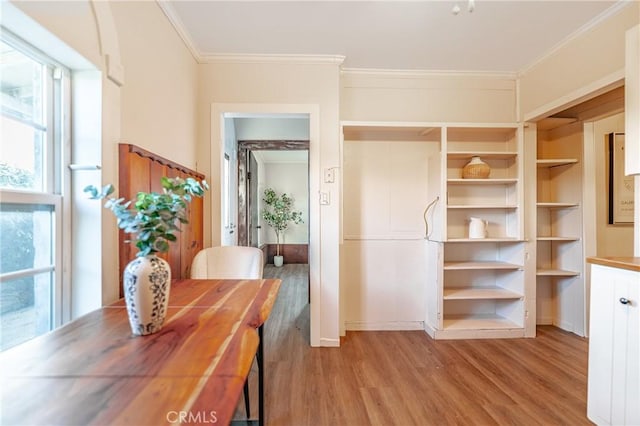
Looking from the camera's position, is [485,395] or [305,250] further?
[305,250]

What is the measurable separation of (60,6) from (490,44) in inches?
110

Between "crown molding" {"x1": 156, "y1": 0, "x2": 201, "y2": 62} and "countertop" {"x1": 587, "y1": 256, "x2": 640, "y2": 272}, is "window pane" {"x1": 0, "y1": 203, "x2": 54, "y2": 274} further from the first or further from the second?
"countertop" {"x1": 587, "y1": 256, "x2": 640, "y2": 272}

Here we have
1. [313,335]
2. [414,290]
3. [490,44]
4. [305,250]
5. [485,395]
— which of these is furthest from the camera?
[305,250]

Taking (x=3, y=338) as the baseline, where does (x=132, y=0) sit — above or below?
above

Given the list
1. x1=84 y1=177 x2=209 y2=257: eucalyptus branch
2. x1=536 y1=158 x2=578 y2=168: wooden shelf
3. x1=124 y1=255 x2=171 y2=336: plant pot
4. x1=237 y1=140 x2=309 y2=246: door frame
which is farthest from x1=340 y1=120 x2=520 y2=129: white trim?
x1=124 y1=255 x2=171 y2=336: plant pot

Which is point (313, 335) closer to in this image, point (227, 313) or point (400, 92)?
point (227, 313)

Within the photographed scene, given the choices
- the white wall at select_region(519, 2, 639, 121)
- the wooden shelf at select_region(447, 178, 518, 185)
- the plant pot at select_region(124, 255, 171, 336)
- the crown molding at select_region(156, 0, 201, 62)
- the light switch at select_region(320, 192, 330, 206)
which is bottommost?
the plant pot at select_region(124, 255, 171, 336)

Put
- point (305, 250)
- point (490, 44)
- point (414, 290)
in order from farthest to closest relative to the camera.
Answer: point (305, 250)
point (414, 290)
point (490, 44)

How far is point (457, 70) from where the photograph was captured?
2.80 metres

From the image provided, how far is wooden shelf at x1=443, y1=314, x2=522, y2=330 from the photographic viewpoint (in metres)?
2.73

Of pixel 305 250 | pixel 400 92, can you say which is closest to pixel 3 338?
pixel 400 92

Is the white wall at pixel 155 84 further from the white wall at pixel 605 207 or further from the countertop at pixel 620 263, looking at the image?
the white wall at pixel 605 207

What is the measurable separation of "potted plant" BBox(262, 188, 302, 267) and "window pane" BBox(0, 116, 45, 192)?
17.5ft

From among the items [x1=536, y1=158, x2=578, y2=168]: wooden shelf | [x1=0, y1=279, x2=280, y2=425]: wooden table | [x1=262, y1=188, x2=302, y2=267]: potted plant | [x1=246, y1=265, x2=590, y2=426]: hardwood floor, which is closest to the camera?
[x1=0, y1=279, x2=280, y2=425]: wooden table
